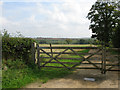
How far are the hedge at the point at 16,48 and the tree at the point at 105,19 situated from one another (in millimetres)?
19196

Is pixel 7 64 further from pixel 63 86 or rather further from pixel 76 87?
pixel 76 87

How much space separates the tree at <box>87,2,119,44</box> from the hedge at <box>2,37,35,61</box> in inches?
756

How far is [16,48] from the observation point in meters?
6.43

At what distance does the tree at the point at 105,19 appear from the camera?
2302 cm

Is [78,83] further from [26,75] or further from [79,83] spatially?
[26,75]

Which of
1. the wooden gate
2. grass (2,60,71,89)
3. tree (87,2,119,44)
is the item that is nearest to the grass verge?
grass (2,60,71,89)

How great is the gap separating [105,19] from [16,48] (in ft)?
70.5

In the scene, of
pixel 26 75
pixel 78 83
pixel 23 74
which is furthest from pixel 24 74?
pixel 78 83

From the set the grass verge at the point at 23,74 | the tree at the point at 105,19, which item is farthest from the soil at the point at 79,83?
the tree at the point at 105,19

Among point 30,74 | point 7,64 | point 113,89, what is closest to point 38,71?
point 30,74

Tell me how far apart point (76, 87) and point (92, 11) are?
24.1m

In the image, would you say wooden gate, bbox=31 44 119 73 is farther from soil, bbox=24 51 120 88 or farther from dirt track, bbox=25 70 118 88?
dirt track, bbox=25 70 118 88

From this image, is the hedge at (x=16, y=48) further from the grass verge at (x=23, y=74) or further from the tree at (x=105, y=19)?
the tree at (x=105, y=19)

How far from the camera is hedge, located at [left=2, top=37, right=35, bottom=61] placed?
6250mm
